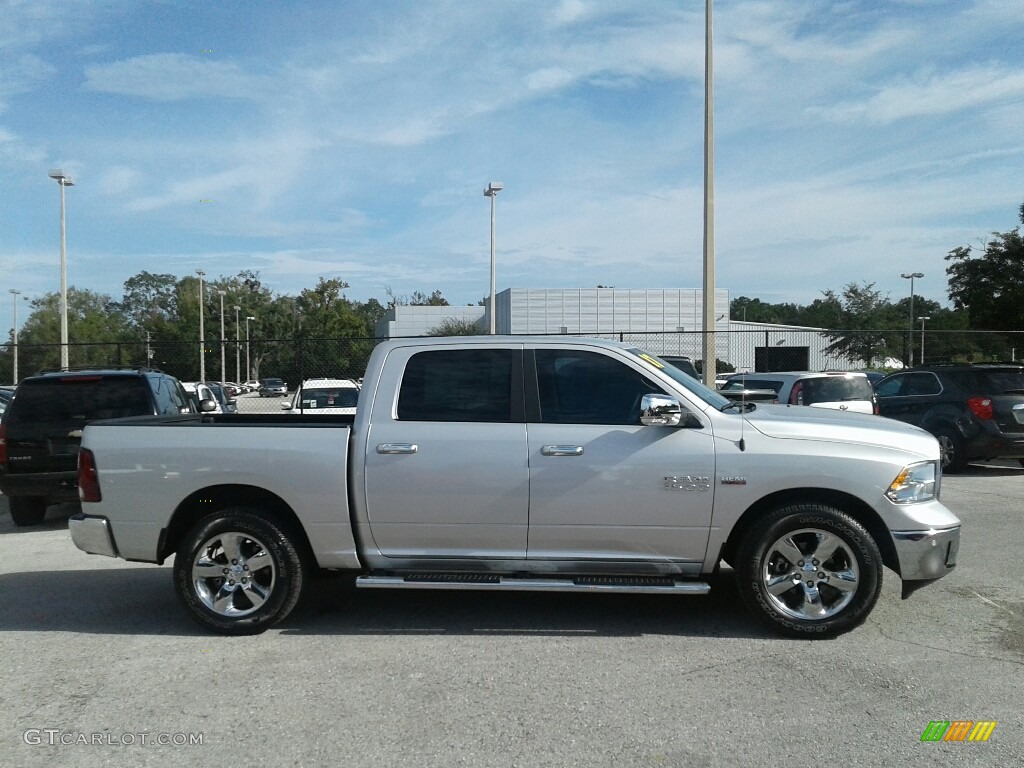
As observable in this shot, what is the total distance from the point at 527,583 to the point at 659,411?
133 centimetres

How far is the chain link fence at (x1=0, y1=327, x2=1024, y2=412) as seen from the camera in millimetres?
19156

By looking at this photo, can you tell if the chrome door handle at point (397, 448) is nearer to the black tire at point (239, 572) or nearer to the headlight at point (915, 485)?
the black tire at point (239, 572)

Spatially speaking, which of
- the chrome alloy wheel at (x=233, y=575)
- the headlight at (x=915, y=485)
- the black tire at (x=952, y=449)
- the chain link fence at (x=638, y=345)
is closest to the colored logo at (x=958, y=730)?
the headlight at (x=915, y=485)

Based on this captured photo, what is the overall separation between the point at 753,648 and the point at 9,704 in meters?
4.12

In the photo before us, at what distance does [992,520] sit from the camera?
927 centimetres

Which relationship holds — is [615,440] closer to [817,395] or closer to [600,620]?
[600,620]

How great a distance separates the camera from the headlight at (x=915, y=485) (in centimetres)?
529

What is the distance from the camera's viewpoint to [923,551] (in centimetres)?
526

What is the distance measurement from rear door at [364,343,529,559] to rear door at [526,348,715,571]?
142mm

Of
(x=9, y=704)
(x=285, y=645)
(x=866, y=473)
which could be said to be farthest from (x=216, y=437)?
(x=866, y=473)

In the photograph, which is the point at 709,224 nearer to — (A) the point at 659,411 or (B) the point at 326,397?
(B) the point at 326,397

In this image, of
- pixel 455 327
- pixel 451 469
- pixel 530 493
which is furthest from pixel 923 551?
pixel 455 327

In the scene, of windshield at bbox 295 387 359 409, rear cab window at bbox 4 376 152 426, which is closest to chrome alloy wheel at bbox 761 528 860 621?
rear cab window at bbox 4 376 152 426

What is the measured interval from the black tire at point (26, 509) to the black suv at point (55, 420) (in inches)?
0.4
